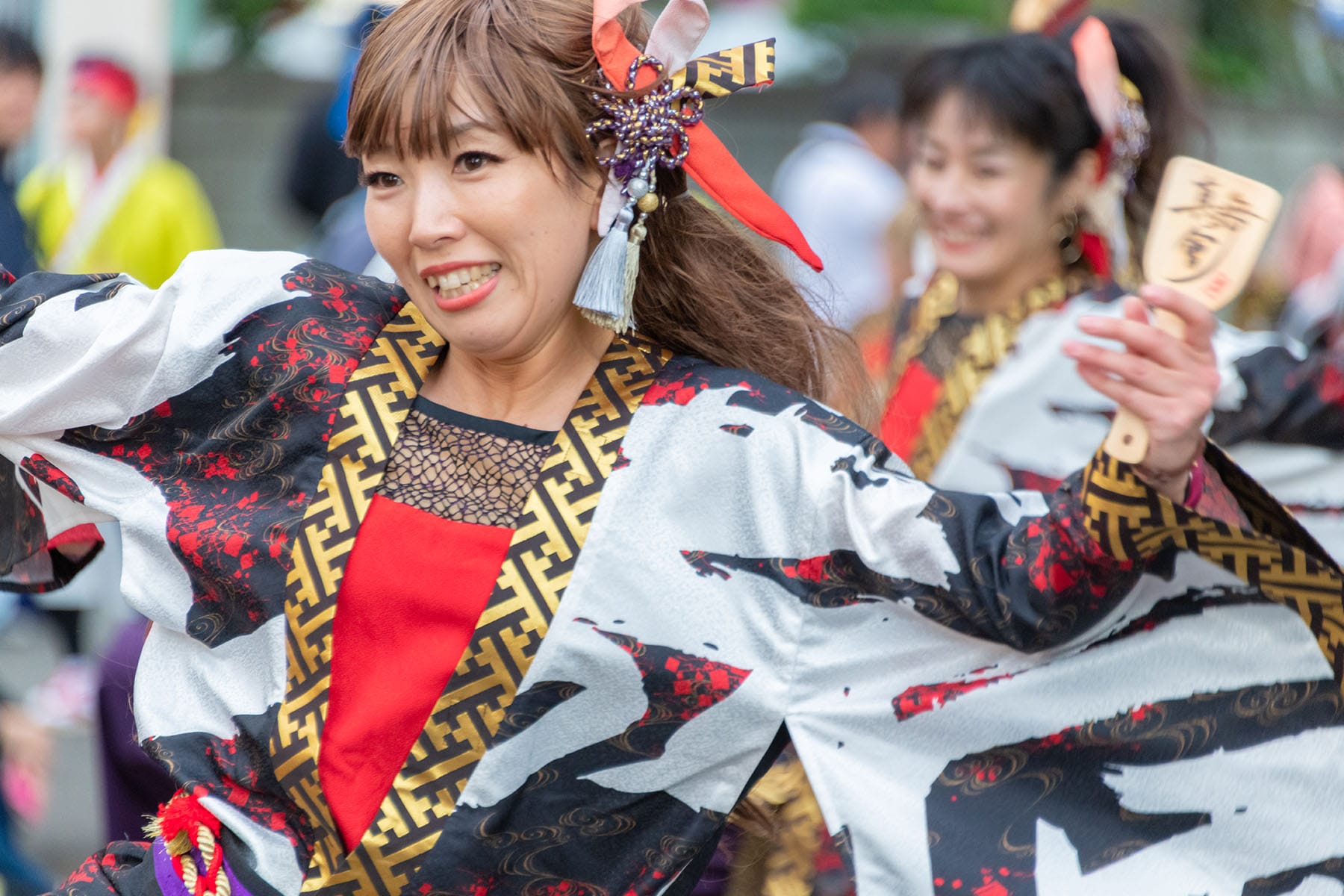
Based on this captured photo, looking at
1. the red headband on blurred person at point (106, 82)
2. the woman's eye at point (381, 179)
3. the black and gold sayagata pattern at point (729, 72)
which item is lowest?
the red headband on blurred person at point (106, 82)

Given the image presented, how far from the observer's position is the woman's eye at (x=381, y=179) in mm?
2074

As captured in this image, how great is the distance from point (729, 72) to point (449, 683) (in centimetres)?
84

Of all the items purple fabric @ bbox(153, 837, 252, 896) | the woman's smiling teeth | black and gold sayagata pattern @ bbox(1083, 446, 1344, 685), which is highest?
the woman's smiling teeth

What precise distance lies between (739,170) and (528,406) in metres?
0.40

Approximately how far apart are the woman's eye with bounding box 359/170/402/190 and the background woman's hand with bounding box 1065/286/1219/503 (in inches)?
32.3

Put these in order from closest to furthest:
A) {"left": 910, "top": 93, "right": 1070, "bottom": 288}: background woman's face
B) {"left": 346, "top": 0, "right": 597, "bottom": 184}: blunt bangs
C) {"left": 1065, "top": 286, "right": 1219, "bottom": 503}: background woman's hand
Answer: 1. {"left": 1065, "top": 286, "right": 1219, "bottom": 503}: background woman's hand
2. {"left": 346, "top": 0, "right": 597, "bottom": 184}: blunt bangs
3. {"left": 910, "top": 93, "right": 1070, "bottom": 288}: background woman's face

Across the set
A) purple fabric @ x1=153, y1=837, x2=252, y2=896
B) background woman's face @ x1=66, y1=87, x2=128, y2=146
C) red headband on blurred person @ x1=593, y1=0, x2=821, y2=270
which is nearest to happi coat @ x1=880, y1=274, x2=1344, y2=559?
red headband on blurred person @ x1=593, y1=0, x2=821, y2=270

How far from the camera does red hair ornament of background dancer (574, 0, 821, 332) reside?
2102 millimetres

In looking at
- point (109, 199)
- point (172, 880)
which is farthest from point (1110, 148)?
point (109, 199)

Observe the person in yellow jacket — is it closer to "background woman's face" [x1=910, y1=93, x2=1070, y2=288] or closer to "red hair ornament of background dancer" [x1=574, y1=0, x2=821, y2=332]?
"background woman's face" [x1=910, y1=93, x2=1070, y2=288]

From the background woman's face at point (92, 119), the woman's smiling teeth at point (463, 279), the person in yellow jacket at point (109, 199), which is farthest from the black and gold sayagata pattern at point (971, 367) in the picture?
the background woman's face at point (92, 119)

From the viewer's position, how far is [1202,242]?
74.1 inches

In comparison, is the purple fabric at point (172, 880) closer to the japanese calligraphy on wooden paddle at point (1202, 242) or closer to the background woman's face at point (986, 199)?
the japanese calligraphy on wooden paddle at point (1202, 242)

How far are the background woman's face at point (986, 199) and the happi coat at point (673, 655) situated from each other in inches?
61.5
